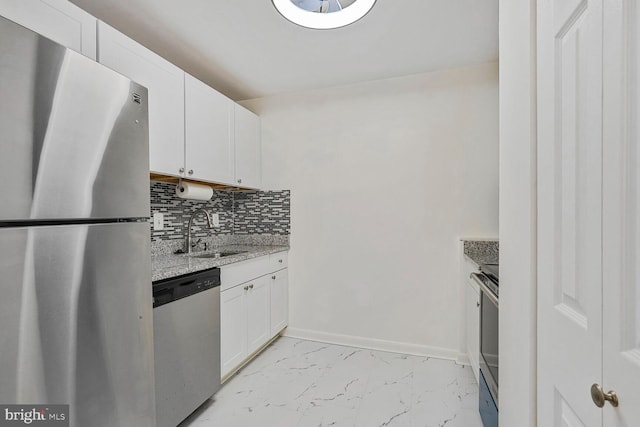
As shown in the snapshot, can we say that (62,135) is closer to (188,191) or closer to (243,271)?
(188,191)

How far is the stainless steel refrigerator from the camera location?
0.81 metres

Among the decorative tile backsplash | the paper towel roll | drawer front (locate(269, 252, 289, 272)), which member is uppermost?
the paper towel roll

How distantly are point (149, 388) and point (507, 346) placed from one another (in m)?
1.36

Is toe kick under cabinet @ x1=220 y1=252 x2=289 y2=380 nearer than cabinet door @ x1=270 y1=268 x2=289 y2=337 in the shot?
Yes

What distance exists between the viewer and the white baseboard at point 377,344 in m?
2.52

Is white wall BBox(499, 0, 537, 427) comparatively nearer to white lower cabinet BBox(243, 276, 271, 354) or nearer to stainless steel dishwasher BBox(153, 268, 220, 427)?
stainless steel dishwasher BBox(153, 268, 220, 427)

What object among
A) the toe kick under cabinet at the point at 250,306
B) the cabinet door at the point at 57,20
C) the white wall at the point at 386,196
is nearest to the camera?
the cabinet door at the point at 57,20

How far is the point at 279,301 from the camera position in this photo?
282cm

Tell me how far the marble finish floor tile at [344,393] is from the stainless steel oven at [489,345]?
10.0 inches

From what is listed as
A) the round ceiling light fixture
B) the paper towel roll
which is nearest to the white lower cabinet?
the paper towel roll

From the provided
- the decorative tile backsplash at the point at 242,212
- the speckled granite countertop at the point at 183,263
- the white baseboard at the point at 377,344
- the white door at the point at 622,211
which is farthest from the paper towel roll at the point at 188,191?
the white door at the point at 622,211

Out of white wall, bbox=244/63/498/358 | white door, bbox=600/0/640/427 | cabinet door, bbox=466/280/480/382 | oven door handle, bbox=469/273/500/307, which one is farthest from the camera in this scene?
white wall, bbox=244/63/498/358

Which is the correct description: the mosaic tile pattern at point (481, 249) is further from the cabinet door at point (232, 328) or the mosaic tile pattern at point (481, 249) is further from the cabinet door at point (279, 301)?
the cabinet door at point (232, 328)

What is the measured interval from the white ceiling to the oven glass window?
5.42 ft
